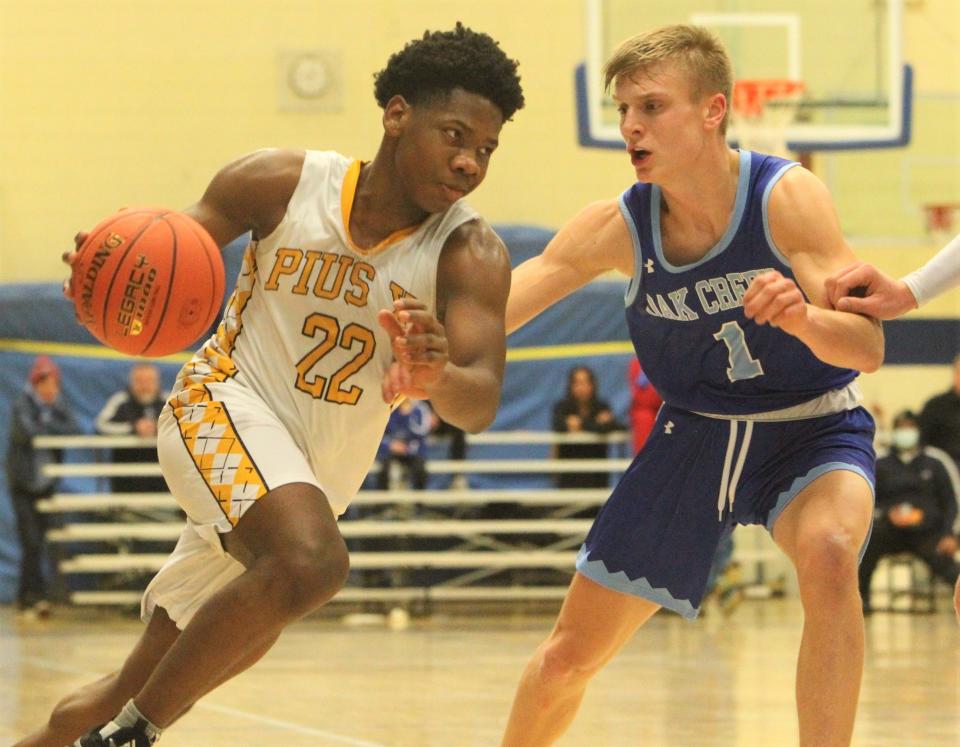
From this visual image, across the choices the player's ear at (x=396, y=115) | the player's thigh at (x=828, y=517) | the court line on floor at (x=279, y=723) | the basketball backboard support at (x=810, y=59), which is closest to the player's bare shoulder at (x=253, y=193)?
the player's ear at (x=396, y=115)

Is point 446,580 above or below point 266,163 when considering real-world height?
below

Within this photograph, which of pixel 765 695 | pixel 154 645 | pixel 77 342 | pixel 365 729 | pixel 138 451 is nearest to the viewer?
pixel 154 645

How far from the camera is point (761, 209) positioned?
169 inches

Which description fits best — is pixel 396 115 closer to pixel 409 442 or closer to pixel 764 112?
pixel 409 442

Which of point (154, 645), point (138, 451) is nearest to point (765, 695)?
point (154, 645)

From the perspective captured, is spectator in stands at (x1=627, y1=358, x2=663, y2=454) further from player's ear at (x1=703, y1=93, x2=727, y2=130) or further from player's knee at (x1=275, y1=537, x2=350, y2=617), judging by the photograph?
player's knee at (x1=275, y1=537, x2=350, y2=617)

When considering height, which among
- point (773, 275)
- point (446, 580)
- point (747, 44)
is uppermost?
point (747, 44)

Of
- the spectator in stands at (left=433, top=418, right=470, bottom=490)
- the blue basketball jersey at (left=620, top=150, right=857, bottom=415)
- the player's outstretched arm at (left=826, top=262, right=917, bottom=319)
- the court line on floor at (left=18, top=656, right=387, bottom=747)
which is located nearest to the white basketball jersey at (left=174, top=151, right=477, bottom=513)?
the blue basketball jersey at (left=620, top=150, right=857, bottom=415)

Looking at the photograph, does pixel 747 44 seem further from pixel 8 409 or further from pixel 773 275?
pixel 773 275

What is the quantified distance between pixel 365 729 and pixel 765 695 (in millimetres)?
2204

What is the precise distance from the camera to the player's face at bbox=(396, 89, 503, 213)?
157 inches

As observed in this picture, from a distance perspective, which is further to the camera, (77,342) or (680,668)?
(77,342)

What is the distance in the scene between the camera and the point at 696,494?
175 inches

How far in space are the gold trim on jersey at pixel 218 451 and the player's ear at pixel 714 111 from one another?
1.57 meters
